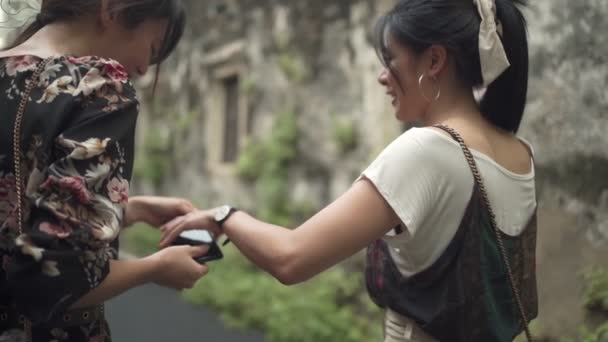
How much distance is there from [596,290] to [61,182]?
11.1 feet

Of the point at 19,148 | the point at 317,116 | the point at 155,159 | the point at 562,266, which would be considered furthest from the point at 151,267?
the point at 155,159

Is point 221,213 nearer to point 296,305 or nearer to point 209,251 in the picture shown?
point 209,251

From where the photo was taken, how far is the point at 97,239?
54.1 inches

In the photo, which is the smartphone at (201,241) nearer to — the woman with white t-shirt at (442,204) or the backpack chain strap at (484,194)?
the woman with white t-shirt at (442,204)

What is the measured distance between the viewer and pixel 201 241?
187 centimetres

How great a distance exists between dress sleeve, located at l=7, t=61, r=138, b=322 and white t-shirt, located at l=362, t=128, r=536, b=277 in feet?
1.88

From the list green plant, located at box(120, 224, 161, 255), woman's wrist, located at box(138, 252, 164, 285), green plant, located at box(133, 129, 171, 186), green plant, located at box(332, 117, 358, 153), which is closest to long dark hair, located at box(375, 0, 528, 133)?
woman's wrist, located at box(138, 252, 164, 285)

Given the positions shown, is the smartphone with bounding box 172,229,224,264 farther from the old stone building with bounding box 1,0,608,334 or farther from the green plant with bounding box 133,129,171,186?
the green plant with bounding box 133,129,171,186

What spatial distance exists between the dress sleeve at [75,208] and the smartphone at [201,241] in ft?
1.23

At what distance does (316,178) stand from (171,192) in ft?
13.2

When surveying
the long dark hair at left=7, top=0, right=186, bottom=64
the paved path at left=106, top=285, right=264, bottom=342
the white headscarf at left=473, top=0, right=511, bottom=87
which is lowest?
the paved path at left=106, top=285, right=264, bottom=342

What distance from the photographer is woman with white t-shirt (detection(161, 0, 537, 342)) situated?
1601 mm

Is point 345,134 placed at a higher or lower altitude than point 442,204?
lower

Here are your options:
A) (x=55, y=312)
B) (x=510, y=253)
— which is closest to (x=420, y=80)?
(x=510, y=253)
